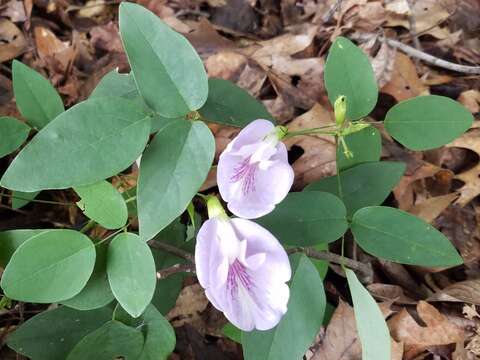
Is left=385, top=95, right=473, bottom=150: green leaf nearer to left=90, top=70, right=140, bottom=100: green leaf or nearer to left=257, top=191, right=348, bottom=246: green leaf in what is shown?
left=257, top=191, right=348, bottom=246: green leaf

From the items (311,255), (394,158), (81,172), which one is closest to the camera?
(81,172)

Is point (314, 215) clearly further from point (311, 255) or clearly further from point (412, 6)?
point (412, 6)

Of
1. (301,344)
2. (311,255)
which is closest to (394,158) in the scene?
(311,255)

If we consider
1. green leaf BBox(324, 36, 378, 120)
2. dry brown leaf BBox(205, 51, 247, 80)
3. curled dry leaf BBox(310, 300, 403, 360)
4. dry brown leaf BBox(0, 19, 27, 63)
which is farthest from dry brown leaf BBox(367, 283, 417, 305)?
dry brown leaf BBox(0, 19, 27, 63)

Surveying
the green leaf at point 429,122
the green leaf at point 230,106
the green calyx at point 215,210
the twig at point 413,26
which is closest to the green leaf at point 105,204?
the green calyx at point 215,210

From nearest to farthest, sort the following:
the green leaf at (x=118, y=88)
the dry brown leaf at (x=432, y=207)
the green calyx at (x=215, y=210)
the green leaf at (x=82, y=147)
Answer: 1. the green leaf at (x=82, y=147)
2. the green calyx at (x=215, y=210)
3. the green leaf at (x=118, y=88)
4. the dry brown leaf at (x=432, y=207)

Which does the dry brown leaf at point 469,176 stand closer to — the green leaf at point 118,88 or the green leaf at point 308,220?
the green leaf at point 308,220
